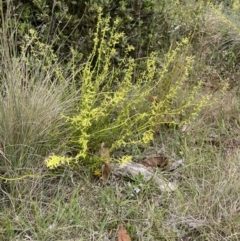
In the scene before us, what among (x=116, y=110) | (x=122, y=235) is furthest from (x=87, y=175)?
(x=116, y=110)

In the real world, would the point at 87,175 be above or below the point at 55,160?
below

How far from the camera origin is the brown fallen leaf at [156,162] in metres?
2.62

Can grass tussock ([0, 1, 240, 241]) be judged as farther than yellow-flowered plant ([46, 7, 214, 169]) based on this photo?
No

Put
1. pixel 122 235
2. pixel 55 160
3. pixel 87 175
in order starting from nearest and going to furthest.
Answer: pixel 55 160
pixel 122 235
pixel 87 175

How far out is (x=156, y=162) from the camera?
264cm

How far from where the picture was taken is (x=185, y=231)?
220 cm

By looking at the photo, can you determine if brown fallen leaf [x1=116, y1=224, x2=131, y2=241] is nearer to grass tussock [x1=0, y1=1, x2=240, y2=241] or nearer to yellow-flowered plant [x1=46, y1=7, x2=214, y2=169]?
grass tussock [x1=0, y1=1, x2=240, y2=241]

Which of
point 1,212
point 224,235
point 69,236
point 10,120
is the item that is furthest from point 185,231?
point 10,120

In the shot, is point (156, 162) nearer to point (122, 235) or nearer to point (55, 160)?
point (122, 235)

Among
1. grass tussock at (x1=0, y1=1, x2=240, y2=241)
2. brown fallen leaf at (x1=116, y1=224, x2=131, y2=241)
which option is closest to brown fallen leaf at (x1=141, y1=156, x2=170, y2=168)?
grass tussock at (x1=0, y1=1, x2=240, y2=241)

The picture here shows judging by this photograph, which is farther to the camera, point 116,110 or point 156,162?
point 116,110

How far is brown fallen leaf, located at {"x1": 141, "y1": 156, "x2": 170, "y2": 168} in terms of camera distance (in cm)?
262

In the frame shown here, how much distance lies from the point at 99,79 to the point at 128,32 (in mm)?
817

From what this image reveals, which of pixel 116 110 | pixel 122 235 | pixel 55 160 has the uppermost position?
pixel 55 160
